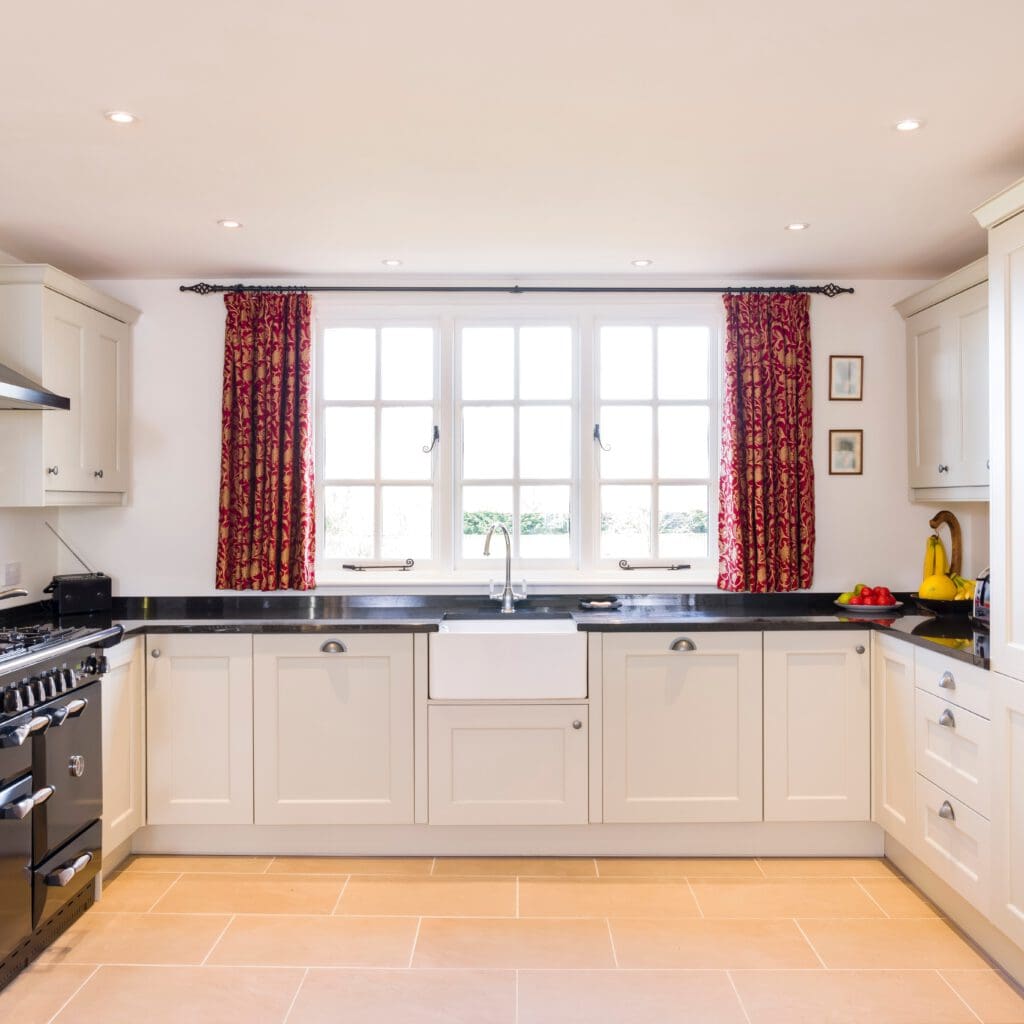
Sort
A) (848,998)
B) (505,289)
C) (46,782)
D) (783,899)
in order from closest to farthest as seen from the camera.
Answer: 1. (848,998)
2. (46,782)
3. (783,899)
4. (505,289)

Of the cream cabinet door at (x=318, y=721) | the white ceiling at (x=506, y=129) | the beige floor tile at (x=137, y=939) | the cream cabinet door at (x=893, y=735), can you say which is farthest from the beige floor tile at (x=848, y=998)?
the white ceiling at (x=506, y=129)

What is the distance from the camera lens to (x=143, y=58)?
76.2 inches

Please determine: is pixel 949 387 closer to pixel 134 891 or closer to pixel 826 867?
pixel 826 867

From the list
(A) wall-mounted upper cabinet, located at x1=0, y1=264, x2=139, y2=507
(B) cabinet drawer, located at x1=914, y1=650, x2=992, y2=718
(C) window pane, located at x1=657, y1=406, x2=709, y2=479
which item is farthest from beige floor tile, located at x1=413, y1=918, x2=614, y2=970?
(A) wall-mounted upper cabinet, located at x1=0, y1=264, x2=139, y2=507

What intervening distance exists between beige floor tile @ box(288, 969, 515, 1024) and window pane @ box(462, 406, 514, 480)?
2.10 meters

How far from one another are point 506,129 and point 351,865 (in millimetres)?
2653

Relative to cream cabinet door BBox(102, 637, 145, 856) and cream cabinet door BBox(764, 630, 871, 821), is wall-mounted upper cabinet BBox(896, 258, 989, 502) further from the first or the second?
cream cabinet door BBox(102, 637, 145, 856)

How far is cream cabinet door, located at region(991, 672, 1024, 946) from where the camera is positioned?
7.63 ft

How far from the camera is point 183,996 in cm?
235

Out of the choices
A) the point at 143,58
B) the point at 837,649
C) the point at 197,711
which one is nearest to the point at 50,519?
the point at 197,711

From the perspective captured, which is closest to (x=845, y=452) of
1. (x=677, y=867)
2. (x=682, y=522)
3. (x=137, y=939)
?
(x=682, y=522)

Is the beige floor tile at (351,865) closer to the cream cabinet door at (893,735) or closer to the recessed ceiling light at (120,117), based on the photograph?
the cream cabinet door at (893,735)

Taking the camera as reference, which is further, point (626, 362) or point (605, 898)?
point (626, 362)

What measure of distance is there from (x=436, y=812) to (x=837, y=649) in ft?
5.50
